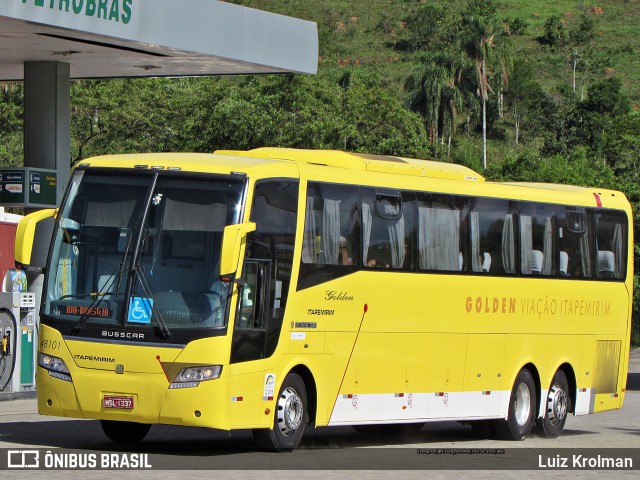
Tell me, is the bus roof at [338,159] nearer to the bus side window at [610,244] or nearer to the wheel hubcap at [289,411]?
the wheel hubcap at [289,411]

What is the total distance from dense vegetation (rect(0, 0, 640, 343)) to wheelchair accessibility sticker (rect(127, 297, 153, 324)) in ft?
125

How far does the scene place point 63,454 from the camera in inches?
527

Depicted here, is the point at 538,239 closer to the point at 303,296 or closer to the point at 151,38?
the point at 303,296

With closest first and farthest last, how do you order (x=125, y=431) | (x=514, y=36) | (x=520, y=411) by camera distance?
(x=125, y=431), (x=520, y=411), (x=514, y=36)

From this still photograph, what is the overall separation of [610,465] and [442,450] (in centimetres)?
238

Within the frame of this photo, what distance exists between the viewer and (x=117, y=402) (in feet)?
44.8

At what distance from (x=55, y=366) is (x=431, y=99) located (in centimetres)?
8014

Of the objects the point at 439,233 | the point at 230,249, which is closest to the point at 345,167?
the point at 439,233

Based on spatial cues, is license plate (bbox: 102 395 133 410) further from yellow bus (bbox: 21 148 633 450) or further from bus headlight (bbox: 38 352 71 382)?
bus headlight (bbox: 38 352 71 382)

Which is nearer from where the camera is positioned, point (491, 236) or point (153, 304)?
point (153, 304)

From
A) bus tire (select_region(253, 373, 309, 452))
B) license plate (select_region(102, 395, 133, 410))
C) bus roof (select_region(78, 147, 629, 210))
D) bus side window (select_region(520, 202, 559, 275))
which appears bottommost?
bus tire (select_region(253, 373, 309, 452))

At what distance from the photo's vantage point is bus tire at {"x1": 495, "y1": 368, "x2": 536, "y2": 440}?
18.7 metres

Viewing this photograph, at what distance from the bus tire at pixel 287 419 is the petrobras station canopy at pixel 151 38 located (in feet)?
25.4

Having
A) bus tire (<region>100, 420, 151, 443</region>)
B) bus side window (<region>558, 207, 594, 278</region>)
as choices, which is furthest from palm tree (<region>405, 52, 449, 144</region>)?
bus tire (<region>100, 420, 151, 443</region>)
